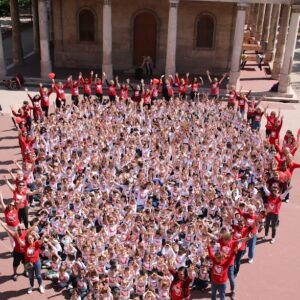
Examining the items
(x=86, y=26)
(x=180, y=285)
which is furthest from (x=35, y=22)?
(x=180, y=285)

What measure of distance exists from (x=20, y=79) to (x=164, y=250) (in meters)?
17.3

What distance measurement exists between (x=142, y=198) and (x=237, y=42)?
13877 mm

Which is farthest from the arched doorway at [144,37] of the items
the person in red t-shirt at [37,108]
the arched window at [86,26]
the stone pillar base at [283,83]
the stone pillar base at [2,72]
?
the person in red t-shirt at [37,108]

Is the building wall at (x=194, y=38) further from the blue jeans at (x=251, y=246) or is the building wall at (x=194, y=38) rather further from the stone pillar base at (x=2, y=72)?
the blue jeans at (x=251, y=246)

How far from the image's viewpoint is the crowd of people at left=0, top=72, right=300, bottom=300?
9086 mm

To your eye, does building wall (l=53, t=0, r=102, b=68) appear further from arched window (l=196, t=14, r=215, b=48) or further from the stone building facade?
arched window (l=196, t=14, r=215, b=48)

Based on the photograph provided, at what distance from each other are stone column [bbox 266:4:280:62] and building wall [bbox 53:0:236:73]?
4.60m

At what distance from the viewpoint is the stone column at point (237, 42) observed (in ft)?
73.3

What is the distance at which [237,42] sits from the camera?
22766mm

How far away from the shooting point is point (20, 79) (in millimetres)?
24016

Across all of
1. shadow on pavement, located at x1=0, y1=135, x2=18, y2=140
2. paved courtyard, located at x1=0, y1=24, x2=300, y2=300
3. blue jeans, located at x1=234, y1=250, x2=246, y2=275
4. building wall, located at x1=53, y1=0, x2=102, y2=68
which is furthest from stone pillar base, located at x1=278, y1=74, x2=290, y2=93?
blue jeans, located at x1=234, y1=250, x2=246, y2=275

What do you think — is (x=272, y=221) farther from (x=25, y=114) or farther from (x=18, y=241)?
(x=25, y=114)

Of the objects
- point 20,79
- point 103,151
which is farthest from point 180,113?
point 20,79

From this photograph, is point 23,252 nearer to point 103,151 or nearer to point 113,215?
point 113,215
